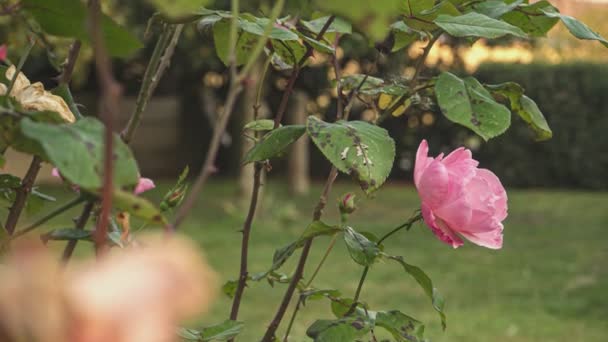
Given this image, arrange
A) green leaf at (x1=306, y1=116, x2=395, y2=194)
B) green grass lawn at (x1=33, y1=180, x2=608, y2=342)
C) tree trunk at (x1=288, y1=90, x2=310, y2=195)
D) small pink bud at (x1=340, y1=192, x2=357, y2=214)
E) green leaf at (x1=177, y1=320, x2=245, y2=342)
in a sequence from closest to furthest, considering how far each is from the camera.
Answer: green leaf at (x1=306, y1=116, x2=395, y2=194) → green leaf at (x1=177, y1=320, x2=245, y2=342) → small pink bud at (x1=340, y1=192, x2=357, y2=214) → green grass lawn at (x1=33, y1=180, x2=608, y2=342) → tree trunk at (x1=288, y1=90, x2=310, y2=195)

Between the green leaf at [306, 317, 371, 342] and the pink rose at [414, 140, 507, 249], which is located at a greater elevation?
the pink rose at [414, 140, 507, 249]

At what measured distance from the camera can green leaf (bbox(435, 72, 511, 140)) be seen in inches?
25.4

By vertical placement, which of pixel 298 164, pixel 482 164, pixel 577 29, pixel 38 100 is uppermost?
pixel 38 100

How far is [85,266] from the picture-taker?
26 cm

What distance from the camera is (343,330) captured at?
75cm

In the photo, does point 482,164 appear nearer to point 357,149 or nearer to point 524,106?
point 524,106

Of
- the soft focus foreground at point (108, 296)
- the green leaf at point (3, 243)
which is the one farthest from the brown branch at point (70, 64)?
the soft focus foreground at point (108, 296)

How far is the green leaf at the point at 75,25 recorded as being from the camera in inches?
19.7

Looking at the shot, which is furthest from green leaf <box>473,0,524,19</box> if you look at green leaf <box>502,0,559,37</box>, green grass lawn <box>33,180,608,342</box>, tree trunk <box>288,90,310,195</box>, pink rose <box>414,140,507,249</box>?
tree trunk <box>288,90,310,195</box>

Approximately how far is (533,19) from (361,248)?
0.24 metres

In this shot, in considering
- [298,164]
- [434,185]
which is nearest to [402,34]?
[434,185]

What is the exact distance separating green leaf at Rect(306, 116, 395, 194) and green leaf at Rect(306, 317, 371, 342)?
16 centimetres

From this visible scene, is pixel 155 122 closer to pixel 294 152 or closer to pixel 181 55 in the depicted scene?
pixel 181 55

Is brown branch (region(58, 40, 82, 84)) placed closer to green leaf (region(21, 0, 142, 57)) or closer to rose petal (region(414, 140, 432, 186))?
green leaf (region(21, 0, 142, 57))
